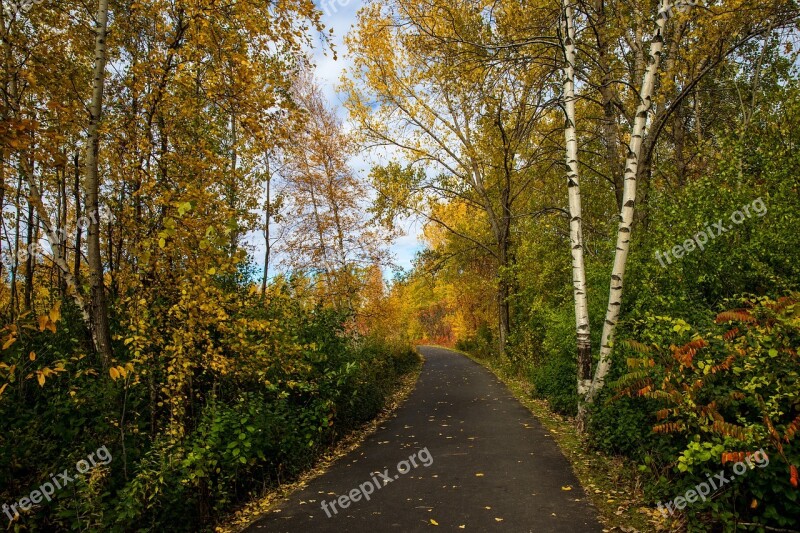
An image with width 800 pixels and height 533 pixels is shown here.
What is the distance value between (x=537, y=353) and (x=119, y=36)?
14226mm

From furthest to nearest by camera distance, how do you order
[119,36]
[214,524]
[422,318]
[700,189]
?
1. [422,318]
2. [119,36]
3. [700,189]
4. [214,524]

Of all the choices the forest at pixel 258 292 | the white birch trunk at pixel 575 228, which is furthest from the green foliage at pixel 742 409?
the white birch trunk at pixel 575 228

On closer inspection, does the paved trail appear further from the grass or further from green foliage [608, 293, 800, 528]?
green foliage [608, 293, 800, 528]

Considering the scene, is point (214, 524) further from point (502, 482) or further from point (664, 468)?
point (664, 468)

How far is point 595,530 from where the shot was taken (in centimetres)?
458

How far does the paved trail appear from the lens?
5051 millimetres

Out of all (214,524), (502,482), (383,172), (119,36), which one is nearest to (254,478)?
(214,524)
